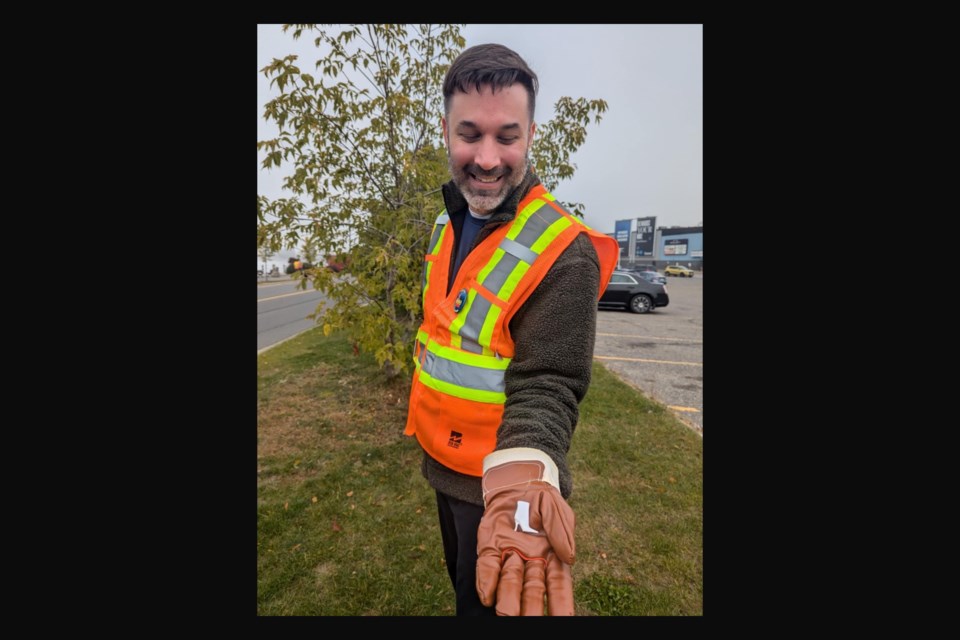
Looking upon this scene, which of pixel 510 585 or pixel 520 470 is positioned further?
pixel 520 470

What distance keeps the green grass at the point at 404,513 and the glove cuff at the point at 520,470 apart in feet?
Result: 6.35

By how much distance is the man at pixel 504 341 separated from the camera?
1070mm

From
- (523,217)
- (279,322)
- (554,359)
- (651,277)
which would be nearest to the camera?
(554,359)

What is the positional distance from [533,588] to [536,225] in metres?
1.13

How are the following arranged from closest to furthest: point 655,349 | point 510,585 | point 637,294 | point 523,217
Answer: point 510,585, point 523,217, point 655,349, point 637,294

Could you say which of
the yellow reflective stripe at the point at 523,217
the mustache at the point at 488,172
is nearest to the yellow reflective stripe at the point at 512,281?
the yellow reflective stripe at the point at 523,217

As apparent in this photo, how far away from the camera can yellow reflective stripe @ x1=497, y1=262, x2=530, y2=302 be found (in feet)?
4.39

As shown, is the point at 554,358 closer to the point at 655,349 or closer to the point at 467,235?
the point at 467,235

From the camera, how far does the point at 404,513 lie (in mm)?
3277

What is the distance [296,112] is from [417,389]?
2.66 m

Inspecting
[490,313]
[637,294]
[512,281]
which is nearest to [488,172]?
[512,281]

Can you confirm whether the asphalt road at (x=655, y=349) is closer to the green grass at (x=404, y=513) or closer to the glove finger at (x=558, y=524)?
the green grass at (x=404, y=513)

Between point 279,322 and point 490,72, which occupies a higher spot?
point 490,72

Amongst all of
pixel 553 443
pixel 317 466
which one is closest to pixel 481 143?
pixel 553 443
